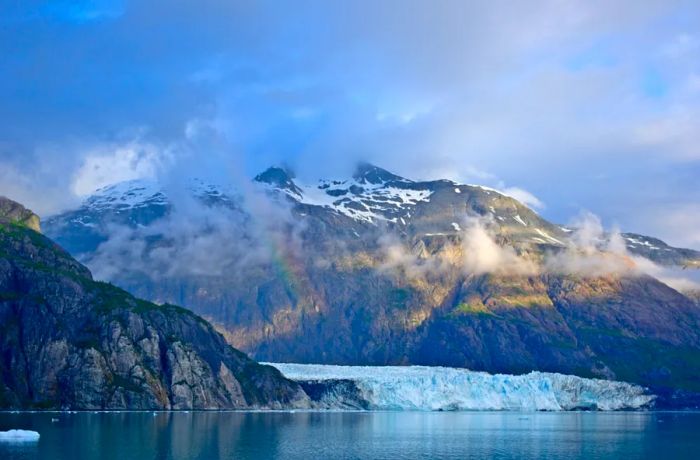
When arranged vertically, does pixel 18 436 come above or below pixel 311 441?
above

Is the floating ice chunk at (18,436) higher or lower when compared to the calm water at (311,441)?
higher

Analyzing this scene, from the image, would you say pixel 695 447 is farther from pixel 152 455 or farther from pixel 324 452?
pixel 152 455

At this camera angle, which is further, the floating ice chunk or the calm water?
the floating ice chunk

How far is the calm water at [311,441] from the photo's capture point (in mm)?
122875

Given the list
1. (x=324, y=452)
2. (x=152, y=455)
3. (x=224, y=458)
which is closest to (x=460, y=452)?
(x=324, y=452)

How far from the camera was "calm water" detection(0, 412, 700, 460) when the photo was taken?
12288 cm

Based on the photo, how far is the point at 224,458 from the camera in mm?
117250

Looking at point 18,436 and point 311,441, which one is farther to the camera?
point 311,441

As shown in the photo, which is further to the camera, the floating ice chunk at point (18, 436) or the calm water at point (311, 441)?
the floating ice chunk at point (18, 436)

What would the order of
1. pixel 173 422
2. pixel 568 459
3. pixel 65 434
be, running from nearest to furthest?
pixel 568 459
pixel 65 434
pixel 173 422

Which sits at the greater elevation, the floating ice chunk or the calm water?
the floating ice chunk

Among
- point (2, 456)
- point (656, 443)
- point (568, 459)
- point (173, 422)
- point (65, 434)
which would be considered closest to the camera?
point (2, 456)

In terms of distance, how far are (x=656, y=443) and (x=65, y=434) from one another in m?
100

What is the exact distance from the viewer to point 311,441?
147625mm
